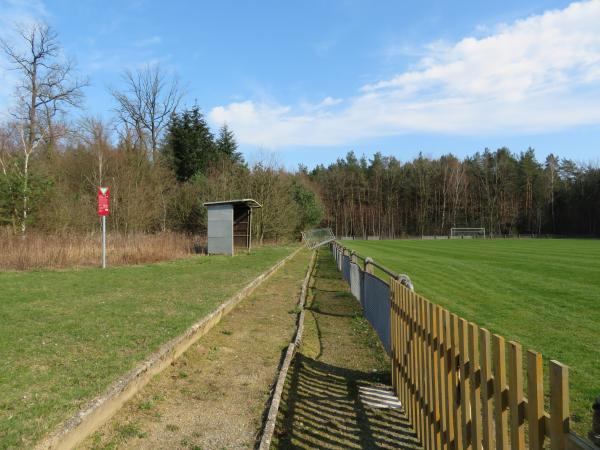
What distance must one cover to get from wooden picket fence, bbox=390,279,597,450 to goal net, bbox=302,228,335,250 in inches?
1291

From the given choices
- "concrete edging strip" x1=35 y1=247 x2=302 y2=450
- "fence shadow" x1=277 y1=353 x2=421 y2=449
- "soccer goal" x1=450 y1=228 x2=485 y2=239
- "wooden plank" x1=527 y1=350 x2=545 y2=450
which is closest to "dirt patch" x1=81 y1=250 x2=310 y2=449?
"concrete edging strip" x1=35 y1=247 x2=302 y2=450

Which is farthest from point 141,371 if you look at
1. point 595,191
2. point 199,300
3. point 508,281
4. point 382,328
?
point 595,191

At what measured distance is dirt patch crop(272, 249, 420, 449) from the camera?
390cm

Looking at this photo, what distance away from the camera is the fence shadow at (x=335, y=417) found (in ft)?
12.6

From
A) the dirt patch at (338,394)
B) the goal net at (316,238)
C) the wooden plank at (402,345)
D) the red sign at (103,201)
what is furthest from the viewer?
the goal net at (316,238)

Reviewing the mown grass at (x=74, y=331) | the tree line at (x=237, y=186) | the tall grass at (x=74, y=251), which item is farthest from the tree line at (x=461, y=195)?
the mown grass at (x=74, y=331)

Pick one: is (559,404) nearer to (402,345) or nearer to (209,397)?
(402,345)

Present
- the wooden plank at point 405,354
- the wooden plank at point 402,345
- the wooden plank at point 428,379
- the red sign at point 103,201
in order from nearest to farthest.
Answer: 1. the wooden plank at point 428,379
2. the wooden plank at point 405,354
3. the wooden plank at point 402,345
4. the red sign at point 103,201

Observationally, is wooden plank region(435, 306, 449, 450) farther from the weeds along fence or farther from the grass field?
the grass field

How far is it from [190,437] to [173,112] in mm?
47940

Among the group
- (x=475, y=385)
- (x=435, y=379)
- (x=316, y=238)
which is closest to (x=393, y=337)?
(x=435, y=379)

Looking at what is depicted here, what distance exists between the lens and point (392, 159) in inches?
3401

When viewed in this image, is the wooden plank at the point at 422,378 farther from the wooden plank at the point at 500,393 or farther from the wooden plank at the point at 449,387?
the wooden plank at the point at 500,393

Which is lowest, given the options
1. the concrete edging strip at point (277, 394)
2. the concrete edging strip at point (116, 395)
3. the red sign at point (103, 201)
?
the concrete edging strip at point (277, 394)
